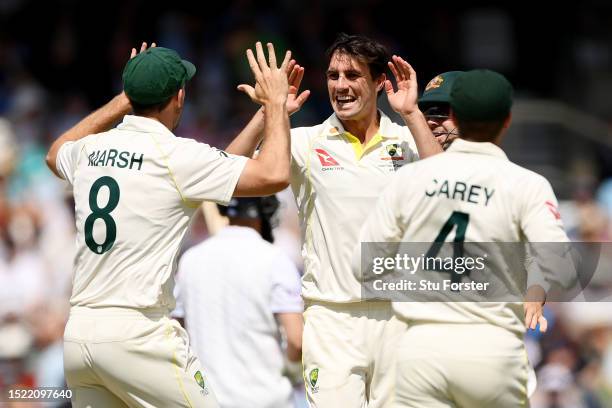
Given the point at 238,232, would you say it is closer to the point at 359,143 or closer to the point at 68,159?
the point at 359,143

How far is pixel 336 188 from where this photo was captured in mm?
6371

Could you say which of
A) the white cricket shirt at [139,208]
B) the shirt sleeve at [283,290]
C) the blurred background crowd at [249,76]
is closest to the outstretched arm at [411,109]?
the white cricket shirt at [139,208]

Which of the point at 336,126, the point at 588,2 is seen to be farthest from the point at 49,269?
the point at 588,2

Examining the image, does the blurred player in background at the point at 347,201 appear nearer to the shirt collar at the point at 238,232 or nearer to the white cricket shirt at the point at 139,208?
the shirt collar at the point at 238,232

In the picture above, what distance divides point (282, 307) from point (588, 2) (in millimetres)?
10376

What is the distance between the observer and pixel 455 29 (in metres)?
16.4

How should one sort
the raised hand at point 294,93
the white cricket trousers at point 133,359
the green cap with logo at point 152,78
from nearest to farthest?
the white cricket trousers at point 133,359
the green cap with logo at point 152,78
the raised hand at point 294,93

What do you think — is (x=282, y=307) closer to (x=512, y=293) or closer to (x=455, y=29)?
(x=512, y=293)

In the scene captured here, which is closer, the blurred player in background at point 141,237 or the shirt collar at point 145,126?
the blurred player in background at point 141,237

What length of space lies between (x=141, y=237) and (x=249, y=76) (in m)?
8.92

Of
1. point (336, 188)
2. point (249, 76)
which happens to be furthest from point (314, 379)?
point (249, 76)

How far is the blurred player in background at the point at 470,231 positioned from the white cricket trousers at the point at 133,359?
1.02 meters

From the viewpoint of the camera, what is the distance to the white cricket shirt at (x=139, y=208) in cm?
554

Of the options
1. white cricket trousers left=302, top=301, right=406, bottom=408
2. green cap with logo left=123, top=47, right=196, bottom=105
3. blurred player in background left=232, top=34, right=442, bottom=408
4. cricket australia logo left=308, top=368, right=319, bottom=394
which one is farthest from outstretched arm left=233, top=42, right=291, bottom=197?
cricket australia logo left=308, top=368, right=319, bottom=394
